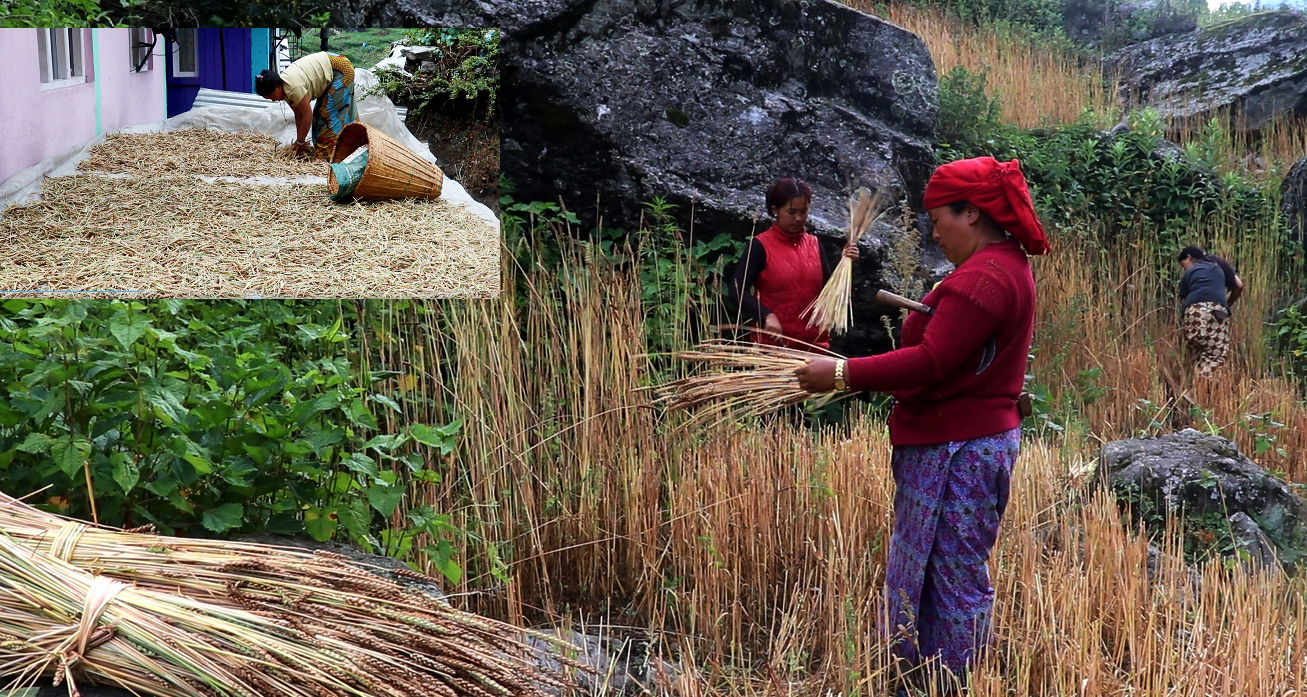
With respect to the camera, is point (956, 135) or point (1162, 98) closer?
point (956, 135)

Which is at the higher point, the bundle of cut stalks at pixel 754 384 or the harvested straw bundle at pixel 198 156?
the harvested straw bundle at pixel 198 156

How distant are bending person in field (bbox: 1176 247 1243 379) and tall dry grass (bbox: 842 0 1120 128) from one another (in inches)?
86.0

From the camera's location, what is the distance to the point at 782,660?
2.50m

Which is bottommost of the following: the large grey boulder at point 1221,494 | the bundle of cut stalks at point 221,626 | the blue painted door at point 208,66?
the large grey boulder at point 1221,494

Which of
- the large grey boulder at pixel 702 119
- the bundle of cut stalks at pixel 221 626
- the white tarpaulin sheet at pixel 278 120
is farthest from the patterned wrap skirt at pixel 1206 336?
the bundle of cut stalks at pixel 221 626

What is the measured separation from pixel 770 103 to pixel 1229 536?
8.75ft

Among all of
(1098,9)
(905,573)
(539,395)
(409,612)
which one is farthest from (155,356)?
(1098,9)

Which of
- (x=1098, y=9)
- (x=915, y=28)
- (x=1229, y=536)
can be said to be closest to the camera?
(x=1229, y=536)

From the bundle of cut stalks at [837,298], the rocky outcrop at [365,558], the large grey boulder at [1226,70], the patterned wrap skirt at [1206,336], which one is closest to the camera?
the rocky outcrop at [365,558]

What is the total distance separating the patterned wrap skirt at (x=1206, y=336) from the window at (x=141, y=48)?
5.19m

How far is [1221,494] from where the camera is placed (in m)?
3.78

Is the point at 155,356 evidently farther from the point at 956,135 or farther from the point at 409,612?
the point at 956,135

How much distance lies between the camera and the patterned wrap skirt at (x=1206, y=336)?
5867 millimetres

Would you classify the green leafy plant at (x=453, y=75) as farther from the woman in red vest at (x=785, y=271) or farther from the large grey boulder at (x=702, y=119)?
the large grey boulder at (x=702, y=119)
